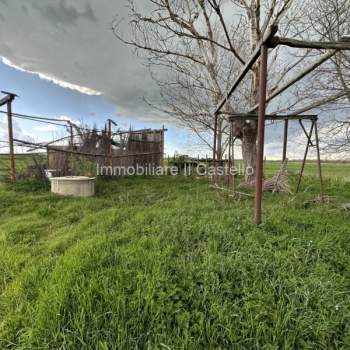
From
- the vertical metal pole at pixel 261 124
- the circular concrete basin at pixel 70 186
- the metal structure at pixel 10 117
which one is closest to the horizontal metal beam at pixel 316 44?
the vertical metal pole at pixel 261 124

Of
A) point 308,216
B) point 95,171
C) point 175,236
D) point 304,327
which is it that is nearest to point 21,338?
point 175,236

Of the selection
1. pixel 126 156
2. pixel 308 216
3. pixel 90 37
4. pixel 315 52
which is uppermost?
pixel 90 37

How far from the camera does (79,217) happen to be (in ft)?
11.3

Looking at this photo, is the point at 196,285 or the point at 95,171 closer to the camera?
the point at 196,285

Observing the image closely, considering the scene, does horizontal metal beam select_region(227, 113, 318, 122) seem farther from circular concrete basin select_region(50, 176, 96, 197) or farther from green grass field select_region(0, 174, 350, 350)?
circular concrete basin select_region(50, 176, 96, 197)

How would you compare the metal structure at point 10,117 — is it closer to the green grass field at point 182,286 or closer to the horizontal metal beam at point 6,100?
the horizontal metal beam at point 6,100

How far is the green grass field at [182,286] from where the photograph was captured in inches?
44.4

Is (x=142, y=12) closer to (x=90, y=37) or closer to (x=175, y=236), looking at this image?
(x=90, y=37)

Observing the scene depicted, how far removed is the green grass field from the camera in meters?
1.13

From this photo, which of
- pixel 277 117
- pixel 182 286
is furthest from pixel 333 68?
pixel 182 286

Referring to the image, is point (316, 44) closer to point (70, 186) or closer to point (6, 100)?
point (70, 186)

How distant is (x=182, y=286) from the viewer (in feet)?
4.82

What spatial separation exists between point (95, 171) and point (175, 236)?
17.8ft

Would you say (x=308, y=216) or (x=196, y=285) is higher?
(x=308, y=216)
